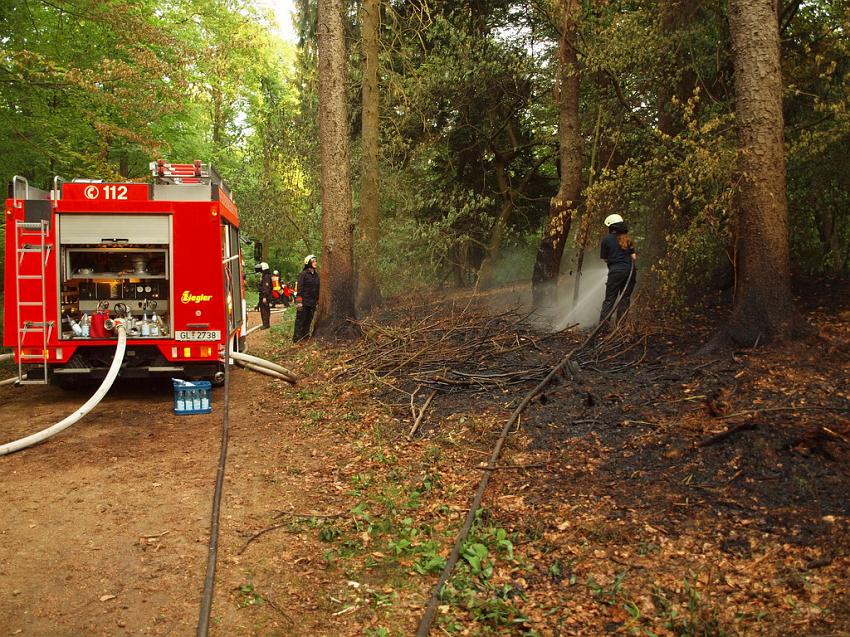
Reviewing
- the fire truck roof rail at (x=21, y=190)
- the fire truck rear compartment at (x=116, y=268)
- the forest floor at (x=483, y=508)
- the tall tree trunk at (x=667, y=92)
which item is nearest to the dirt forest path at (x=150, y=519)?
the forest floor at (x=483, y=508)

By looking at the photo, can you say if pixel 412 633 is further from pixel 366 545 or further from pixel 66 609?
pixel 66 609

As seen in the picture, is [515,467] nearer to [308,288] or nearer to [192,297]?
[192,297]

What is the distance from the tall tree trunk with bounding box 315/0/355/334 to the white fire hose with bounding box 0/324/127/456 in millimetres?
5164

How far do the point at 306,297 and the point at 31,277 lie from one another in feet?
21.5

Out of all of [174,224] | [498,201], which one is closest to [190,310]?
[174,224]

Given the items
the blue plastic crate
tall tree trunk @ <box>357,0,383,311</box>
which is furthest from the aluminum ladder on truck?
tall tree trunk @ <box>357,0,383,311</box>

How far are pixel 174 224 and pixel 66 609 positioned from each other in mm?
7261

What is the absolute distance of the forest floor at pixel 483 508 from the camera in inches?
174

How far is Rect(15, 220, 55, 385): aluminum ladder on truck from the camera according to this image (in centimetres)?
1039

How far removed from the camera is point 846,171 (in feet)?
37.4

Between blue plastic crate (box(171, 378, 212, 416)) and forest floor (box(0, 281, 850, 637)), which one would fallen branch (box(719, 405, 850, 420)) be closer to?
forest floor (box(0, 281, 850, 637))

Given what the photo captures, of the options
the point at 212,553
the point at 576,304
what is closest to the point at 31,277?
the point at 212,553

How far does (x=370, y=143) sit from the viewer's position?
19703mm

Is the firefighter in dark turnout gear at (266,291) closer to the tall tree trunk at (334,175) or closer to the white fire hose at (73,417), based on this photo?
the tall tree trunk at (334,175)
